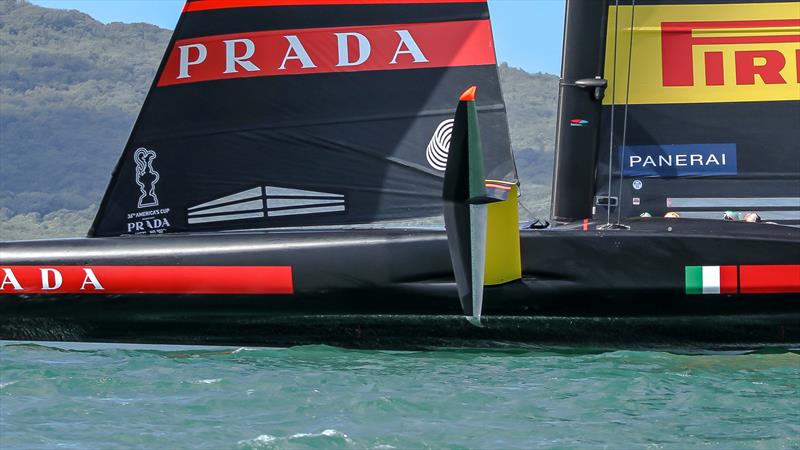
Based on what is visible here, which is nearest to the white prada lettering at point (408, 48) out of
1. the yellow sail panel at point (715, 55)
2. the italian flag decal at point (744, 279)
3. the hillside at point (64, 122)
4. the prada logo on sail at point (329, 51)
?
the prada logo on sail at point (329, 51)

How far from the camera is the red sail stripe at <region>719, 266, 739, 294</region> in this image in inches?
247

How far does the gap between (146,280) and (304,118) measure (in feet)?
4.13

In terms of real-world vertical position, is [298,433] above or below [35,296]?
below

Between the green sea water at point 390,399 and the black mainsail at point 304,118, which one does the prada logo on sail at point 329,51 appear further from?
the green sea water at point 390,399

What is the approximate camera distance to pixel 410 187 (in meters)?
6.91

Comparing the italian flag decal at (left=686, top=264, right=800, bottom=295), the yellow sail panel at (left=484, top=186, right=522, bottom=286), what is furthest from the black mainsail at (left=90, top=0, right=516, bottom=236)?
the italian flag decal at (left=686, top=264, right=800, bottom=295)

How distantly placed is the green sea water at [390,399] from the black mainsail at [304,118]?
0.84 m

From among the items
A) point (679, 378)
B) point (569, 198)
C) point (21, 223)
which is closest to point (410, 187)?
point (569, 198)

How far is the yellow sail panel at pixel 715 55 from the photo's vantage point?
7160mm

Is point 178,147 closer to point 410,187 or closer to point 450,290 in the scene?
point 410,187

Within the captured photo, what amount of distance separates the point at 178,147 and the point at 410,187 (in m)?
1.30

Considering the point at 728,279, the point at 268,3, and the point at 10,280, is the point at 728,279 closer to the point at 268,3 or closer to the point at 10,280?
the point at 268,3

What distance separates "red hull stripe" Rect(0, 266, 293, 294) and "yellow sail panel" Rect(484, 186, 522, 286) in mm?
1039

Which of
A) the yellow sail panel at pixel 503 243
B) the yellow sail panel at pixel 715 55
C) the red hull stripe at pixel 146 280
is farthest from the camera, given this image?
the yellow sail panel at pixel 715 55
